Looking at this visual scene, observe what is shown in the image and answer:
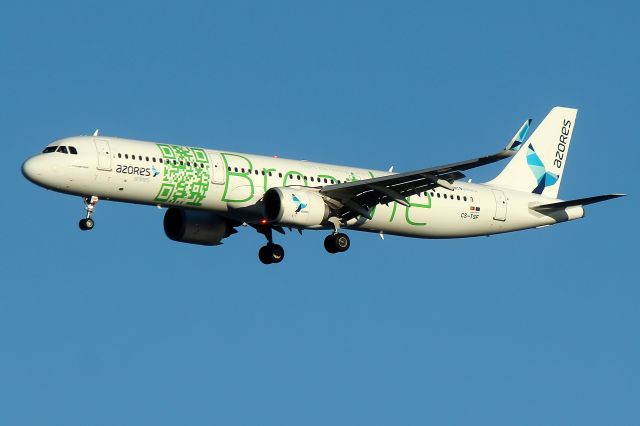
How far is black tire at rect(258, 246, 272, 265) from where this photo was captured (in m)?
67.4

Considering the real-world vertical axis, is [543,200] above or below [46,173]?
above

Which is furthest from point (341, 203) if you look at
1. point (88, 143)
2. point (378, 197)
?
point (88, 143)

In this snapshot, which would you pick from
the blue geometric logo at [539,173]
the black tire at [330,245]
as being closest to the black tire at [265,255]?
the black tire at [330,245]

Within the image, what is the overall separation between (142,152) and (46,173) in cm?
419

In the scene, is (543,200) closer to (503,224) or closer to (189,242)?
(503,224)

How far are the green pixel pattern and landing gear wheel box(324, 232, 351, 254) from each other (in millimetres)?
6756

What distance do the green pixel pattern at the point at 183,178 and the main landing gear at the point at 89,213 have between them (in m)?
2.66

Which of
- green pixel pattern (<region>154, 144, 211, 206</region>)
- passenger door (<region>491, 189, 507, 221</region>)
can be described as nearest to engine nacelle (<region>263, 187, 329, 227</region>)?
green pixel pattern (<region>154, 144, 211, 206</region>)

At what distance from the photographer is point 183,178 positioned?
2426 inches

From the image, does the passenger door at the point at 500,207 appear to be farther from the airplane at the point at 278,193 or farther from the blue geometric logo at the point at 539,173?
the blue geometric logo at the point at 539,173

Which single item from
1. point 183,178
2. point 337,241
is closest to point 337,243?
point 337,241

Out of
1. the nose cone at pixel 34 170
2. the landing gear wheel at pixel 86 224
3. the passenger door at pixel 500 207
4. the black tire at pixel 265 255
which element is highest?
the passenger door at pixel 500 207

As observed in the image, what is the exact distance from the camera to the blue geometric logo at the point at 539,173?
74688mm

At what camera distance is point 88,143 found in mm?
61062
